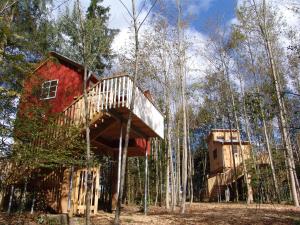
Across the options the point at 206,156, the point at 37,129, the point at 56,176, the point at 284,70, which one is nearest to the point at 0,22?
the point at 37,129

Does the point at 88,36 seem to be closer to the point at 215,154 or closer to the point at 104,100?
the point at 104,100

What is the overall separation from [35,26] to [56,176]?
6.71 metres

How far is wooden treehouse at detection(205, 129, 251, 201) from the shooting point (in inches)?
1180

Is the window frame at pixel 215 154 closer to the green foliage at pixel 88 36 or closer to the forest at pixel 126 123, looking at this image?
the forest at pixel 126 123

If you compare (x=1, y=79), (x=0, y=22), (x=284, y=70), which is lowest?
(x=1, y=79)

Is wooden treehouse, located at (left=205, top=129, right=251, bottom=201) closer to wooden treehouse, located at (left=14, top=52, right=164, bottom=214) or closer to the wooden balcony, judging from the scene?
wooden treehouse, located at (left=14, top=52, right=164, bottom=214)

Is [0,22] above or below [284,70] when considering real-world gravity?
below

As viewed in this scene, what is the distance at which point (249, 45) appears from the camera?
22203 millimetres

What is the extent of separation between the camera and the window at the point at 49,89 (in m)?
16.6

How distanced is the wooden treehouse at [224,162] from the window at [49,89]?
16.5m

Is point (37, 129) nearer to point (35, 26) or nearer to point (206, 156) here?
point (35, 26)

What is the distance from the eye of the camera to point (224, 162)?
3281 centimetres

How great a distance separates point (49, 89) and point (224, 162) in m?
21.0

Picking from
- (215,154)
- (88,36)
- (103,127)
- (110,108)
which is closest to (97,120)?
(110,108)
